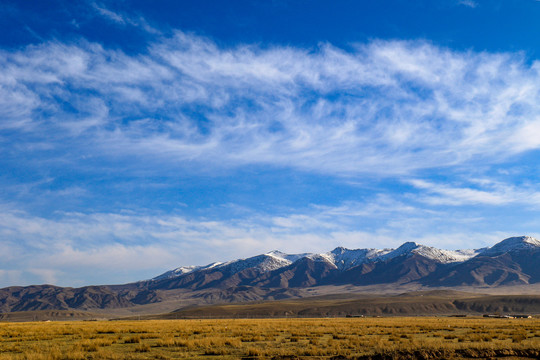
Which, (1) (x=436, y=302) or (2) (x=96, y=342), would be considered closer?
(2) (x=96, y=342)

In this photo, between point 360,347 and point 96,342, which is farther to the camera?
point 96,342

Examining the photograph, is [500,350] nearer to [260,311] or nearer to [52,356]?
[52,356]

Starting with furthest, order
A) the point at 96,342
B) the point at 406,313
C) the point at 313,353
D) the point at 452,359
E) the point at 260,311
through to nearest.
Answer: the point at 260,311
the point at 406,313
the point at 96,342
the point at 313,353
the point at 452,359

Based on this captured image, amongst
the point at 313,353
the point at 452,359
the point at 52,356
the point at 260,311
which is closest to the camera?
the point at 452,359

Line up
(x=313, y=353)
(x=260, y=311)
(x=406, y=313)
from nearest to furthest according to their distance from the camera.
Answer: (x=313, y=353) → (x=406, y=313) → (x=260, y=311)

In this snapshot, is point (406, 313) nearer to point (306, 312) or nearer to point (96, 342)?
point (306, 312)

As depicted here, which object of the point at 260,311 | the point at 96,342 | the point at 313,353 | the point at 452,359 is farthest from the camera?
the point at 260,311

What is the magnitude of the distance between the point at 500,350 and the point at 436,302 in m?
180

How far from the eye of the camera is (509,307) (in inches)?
6693

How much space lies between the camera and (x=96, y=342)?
29031 millimetres

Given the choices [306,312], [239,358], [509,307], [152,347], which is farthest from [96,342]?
[509,307]

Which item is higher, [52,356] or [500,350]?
[52,356]

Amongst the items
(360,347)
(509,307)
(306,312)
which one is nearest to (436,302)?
(509,307)

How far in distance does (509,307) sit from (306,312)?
7193 cm
